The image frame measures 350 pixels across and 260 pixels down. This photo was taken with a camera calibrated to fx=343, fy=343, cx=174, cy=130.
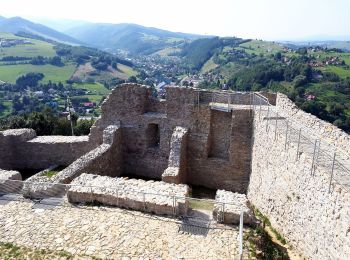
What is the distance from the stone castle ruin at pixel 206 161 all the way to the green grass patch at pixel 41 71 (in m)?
126

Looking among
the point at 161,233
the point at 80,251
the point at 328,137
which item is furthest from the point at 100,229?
the point at 328,137

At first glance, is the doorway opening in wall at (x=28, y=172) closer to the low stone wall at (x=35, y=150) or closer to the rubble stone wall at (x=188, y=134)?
the low stone wall at (x=35, y=150)

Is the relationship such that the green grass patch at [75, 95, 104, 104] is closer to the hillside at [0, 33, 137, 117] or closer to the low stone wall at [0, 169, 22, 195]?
the hillside at [0, 33, 137, 117]

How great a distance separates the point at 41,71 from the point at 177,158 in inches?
5732

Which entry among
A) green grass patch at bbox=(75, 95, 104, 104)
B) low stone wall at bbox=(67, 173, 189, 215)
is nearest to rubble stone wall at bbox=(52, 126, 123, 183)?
low stone wall at bbox=(67, 173, 189, 215)

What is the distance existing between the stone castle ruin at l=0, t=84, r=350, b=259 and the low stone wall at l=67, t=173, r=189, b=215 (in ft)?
0.12

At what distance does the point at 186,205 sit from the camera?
39.4 ft

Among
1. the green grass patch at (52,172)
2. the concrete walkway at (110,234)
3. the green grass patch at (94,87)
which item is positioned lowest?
the green grass patch at (94,87)

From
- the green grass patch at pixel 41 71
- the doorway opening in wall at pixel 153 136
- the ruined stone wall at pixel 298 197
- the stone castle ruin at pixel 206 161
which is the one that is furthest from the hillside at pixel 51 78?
the ruined stone wall at pixel 298 197

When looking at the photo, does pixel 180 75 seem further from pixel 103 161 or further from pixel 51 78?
pixel 103 161

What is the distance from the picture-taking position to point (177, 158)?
689 inches

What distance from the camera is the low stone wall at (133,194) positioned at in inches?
473

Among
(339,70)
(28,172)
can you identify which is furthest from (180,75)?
(28,172)

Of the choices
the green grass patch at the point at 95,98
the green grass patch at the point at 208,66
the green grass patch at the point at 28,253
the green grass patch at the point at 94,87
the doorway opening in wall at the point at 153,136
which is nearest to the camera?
the green grass patch at the point at 28,253
